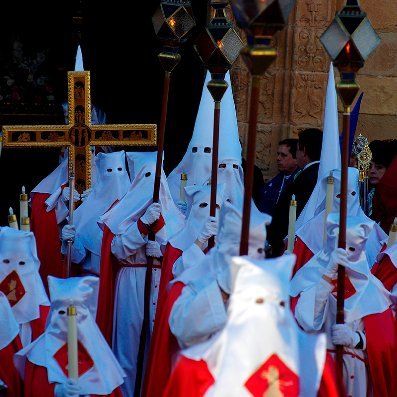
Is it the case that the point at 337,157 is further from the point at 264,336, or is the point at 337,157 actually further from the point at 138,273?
the point at 264,336

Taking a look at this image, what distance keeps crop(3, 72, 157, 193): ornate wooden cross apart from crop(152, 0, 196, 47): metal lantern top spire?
1.26 m

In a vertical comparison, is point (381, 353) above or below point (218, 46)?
below

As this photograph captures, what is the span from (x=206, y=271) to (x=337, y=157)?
2899 mm

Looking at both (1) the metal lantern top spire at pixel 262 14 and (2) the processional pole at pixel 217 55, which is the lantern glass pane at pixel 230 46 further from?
(1) the metal lantern top spire at pixel 262 14

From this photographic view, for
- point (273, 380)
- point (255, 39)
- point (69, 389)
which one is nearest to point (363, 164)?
point (69, 389)

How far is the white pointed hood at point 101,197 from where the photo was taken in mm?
9852

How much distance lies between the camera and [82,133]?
368 inches

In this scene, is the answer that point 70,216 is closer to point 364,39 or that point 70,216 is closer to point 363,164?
point 363,164

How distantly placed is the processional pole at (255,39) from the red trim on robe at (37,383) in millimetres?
1744

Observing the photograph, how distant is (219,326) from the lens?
5.79 meters

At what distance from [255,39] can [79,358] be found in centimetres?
214

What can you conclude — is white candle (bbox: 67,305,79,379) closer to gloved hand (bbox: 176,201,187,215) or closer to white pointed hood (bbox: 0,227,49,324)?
white pointed hood (bbox: 0,227,49,324)

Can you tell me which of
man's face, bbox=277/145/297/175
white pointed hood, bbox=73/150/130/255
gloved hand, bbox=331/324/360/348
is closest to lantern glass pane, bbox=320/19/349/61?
gloved hand, bbox=331/324/360/348

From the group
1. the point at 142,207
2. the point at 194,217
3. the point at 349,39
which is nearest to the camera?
the point at 349,39
